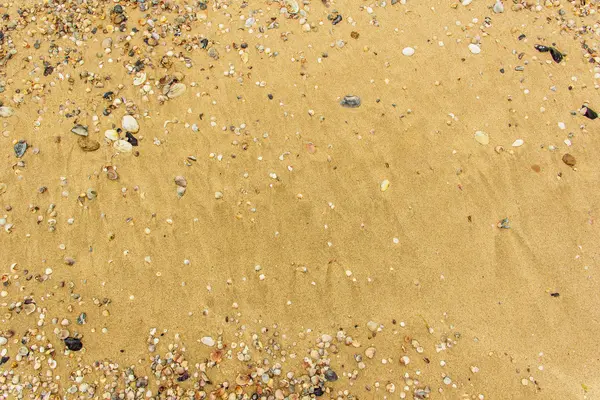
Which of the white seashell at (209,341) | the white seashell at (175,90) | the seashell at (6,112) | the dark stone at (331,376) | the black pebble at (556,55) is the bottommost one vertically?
the dark stone at (331,376)

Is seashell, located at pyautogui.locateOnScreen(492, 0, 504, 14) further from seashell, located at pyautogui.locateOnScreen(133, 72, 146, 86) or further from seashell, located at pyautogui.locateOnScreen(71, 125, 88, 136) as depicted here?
seashell, located at pyautogui.locateOnScreen(71, 125, 88, 136)

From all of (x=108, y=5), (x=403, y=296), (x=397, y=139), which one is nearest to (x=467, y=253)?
(x=403, y=296)

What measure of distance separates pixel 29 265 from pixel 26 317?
0.63 metres

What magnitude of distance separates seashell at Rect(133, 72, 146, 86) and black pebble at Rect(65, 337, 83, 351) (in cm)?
345

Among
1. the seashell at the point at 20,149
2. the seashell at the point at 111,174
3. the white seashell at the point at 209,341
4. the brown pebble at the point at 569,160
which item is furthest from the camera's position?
the brown pebble at the point at 569,160

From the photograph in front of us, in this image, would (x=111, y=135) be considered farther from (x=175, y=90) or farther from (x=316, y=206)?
(x=316, y=206)

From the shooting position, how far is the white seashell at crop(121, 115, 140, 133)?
5543 mm

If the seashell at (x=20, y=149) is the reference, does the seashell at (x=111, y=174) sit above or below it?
below

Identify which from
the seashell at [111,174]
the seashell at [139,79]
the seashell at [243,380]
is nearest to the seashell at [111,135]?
the seashell at [111,174]

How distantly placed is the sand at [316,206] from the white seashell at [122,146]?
11 centimetres

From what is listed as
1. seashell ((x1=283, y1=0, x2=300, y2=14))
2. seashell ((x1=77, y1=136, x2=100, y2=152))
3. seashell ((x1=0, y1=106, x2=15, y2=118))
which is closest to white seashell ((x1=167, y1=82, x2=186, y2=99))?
seashell ((x1=77, y1=136, x2=100, y2=152))

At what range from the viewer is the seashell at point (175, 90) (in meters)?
5.71

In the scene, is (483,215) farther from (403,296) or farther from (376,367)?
(376,367)

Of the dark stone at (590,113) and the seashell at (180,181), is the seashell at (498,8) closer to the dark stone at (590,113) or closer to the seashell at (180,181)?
the dark stone at (590,113)
